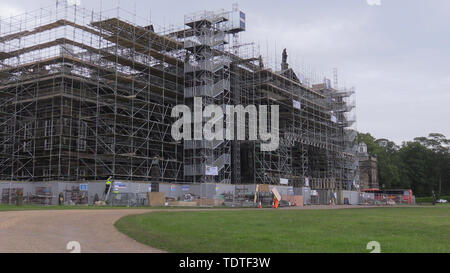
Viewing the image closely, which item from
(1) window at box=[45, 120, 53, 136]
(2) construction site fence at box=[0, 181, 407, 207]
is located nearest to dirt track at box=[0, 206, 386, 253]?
(2) construction site fence at box=[0, 181, 407, 207]

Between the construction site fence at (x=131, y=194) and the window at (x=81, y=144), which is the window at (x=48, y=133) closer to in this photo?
the window at (x=81, y=144)

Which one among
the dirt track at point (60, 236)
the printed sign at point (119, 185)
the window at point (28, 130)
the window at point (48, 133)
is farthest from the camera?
the window at point (28, 130)

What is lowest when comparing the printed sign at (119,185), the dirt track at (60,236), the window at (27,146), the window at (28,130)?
the dirt track at (60,236)

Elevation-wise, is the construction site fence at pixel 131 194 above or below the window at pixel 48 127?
below

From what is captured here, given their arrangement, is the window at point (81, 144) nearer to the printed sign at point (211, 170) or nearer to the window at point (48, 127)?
the window at point (48, 127)

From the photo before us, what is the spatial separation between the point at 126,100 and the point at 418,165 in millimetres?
72217

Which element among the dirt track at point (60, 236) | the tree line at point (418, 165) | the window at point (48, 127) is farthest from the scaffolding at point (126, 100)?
the tree line at point (418, 165)

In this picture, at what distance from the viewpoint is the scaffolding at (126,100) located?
143ft

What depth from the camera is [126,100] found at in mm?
45219

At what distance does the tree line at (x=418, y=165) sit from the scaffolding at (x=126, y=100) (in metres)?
44.9

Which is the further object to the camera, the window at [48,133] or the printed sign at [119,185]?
the window at [48,133]

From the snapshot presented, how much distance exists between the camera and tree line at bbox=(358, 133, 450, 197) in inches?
3735

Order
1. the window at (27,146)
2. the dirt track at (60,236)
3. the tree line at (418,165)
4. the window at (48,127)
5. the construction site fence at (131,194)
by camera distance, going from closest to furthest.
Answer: the dirt track at (60,236), the construction site fence at (131,194), the window at (48,127), the window at (27,146), the tree line at (418,165)

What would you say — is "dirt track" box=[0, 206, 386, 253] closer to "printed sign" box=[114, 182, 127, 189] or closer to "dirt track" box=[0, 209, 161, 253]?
"dirt track" box=[0, 209, 161, 253]
